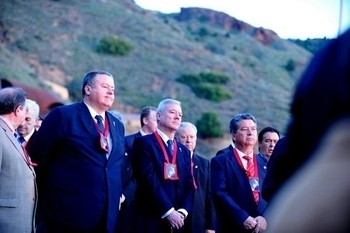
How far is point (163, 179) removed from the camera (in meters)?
7.63

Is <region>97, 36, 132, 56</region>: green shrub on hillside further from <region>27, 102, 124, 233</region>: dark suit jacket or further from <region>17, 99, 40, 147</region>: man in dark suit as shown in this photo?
<region>27, 102, 124, 233</region>: dark suit jacket

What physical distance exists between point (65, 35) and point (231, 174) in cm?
5106

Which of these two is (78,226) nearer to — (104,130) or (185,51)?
(104,130)

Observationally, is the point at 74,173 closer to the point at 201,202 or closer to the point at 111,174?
the point at 111,174

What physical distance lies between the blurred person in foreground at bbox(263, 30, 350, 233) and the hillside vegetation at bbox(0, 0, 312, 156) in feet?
129

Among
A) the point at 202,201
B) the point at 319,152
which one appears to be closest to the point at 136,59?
the point at 202,201

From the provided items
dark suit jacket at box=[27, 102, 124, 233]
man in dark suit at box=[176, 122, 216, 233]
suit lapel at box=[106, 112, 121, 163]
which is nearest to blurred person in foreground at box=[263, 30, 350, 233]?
dark suit jacket at box=[27, 102, 124, 233]

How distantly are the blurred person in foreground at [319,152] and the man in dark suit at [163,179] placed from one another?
6.10 m

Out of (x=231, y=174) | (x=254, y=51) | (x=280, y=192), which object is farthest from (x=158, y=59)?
(x=280, y=192)

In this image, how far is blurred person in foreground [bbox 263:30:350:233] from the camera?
3.98ft

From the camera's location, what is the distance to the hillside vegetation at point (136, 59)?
50.8 m

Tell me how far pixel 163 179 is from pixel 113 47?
50.1m

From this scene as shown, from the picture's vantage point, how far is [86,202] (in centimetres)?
656

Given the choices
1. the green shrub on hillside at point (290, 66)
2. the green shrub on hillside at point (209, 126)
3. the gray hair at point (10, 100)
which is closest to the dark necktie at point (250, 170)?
the gray hair at point (10, 100)
